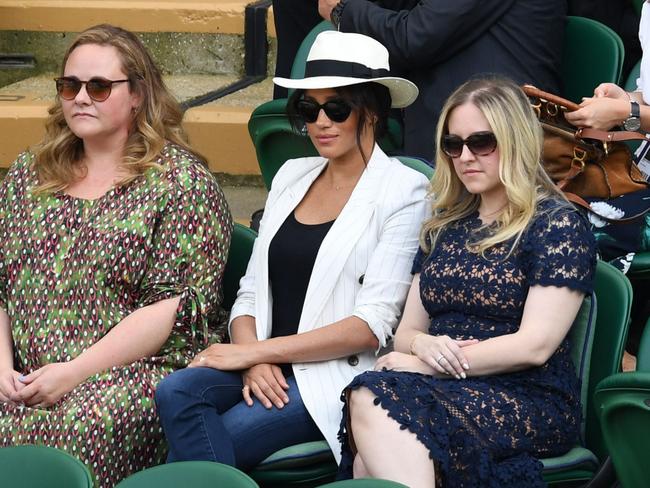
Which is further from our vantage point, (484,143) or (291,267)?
(291,267)

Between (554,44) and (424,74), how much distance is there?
0.44 meters

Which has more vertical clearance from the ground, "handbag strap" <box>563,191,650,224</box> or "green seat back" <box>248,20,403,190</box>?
"handbag strap" <box>563,191,650,224</box>

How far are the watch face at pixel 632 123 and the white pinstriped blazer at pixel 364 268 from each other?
0.60m

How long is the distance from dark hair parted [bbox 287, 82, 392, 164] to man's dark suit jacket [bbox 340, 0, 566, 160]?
0.48 meters

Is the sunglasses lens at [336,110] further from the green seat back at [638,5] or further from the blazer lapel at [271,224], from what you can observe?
the green seat back at [638,5]

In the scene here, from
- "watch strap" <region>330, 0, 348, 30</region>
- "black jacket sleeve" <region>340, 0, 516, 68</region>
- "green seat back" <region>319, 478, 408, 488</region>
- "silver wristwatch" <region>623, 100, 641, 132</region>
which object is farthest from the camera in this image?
"watch strap" <region>330, 0, 348, 30</region>

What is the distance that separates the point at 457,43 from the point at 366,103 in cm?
64

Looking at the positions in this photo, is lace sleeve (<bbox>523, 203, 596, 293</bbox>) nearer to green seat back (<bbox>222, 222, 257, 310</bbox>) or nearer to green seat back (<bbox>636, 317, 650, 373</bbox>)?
green seat back (<bbox>636, 317, 650, 373</bbox>)

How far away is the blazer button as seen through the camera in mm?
3201

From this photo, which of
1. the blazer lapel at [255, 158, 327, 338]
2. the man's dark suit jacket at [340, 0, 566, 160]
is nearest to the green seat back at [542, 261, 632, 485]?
the blazer lapel at [255, 158, 327, 338]

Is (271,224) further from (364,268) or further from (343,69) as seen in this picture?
(343,69)

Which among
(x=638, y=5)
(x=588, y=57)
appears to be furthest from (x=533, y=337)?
(x=638, y=5)

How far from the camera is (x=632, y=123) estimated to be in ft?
11.0

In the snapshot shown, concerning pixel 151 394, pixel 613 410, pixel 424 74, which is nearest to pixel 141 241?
pixel 151 394
